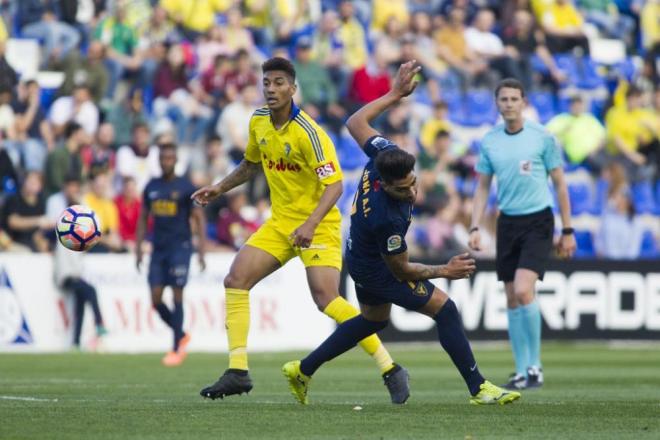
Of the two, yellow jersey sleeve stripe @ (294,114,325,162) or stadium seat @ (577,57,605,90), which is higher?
stadium seat @ (577,57,605,90)

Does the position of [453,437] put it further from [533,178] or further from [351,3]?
[351,3]

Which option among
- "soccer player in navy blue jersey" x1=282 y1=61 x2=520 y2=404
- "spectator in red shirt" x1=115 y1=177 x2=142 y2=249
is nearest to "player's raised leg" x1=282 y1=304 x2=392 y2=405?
"soccer player in navy blue jersey" x1=282 y1=61 x2=520 y2=404

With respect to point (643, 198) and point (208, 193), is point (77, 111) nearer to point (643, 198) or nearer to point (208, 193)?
point (643, 198)

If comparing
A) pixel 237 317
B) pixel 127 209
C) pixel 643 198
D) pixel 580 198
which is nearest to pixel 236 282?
pixel 237 317

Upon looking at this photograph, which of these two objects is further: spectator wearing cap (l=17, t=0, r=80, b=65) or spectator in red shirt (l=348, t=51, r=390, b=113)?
spectator in red shirt (l=348, t=51, r=390, b=113)

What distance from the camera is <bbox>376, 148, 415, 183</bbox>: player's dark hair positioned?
885 centimetres

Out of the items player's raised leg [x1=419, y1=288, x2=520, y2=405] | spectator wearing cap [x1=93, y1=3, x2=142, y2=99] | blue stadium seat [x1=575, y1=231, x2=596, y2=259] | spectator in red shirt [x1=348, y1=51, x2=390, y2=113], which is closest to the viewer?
player's raised leg [x1=419, y1=288, x2=520, y2=405]

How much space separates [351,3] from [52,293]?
9269mm

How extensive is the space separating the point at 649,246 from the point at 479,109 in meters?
3.97

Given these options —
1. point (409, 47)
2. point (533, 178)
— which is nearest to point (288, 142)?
point (533, 178)

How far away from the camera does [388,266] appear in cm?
928

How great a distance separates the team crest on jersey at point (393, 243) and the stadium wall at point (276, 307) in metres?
10.7

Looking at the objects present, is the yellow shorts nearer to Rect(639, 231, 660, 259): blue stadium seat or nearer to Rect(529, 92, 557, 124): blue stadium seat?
Rect(639, 231, 660, 259): blue stadium seat

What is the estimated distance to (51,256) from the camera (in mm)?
19125
